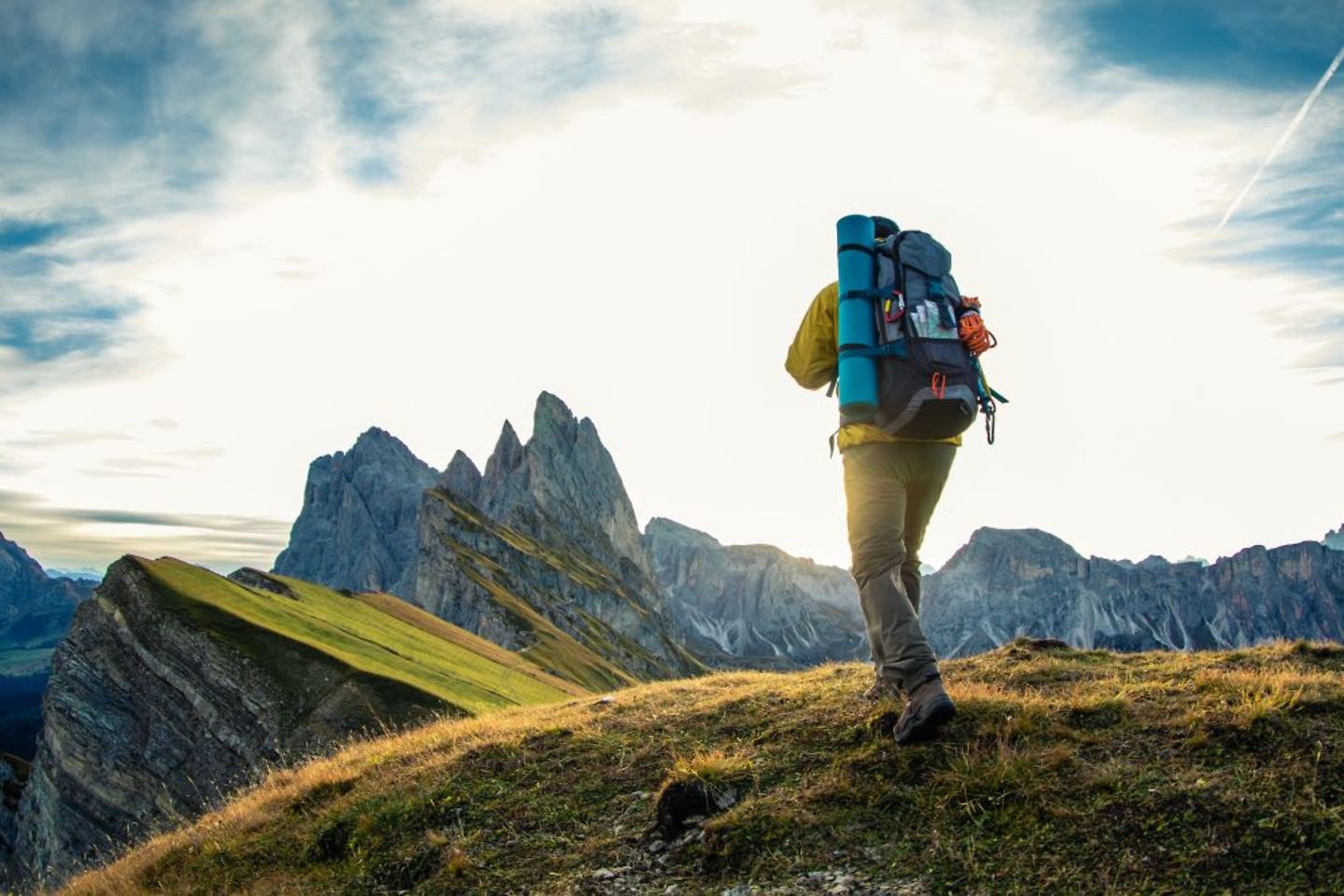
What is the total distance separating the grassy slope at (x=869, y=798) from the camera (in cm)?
551

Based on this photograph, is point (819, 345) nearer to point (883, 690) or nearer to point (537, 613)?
point (883, 690)

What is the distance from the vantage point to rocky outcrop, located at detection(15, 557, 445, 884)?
144 feet

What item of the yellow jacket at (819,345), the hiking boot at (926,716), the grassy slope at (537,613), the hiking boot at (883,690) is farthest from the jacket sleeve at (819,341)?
the grassy slope at (537,613)

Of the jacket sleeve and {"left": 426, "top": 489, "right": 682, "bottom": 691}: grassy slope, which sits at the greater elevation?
the jacket sleeve

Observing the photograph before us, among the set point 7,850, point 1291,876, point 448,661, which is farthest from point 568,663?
point 1291,876

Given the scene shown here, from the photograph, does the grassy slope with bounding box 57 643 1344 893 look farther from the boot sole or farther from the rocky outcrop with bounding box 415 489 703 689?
the rocky outcrop with bounding box 415 489 703 689

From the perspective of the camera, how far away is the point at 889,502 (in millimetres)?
8531

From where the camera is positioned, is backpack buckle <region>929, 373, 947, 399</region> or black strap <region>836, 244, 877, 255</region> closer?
backpack buckle <region>929, 373, 947, 399</region>

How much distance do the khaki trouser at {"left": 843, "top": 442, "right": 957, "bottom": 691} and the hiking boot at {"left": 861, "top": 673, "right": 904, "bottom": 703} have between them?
0.14 metres

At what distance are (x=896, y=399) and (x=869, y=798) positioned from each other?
3.66 meters

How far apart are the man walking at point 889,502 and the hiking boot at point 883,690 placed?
0.04ft

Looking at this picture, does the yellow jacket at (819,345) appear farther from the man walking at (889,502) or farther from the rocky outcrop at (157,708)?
the rocky outcrop at (157,708)

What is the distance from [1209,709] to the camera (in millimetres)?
7234

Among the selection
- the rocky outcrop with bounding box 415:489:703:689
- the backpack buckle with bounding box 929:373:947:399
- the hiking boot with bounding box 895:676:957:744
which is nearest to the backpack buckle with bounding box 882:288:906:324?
the backpack buckle with bounding box 929:373:947:399
